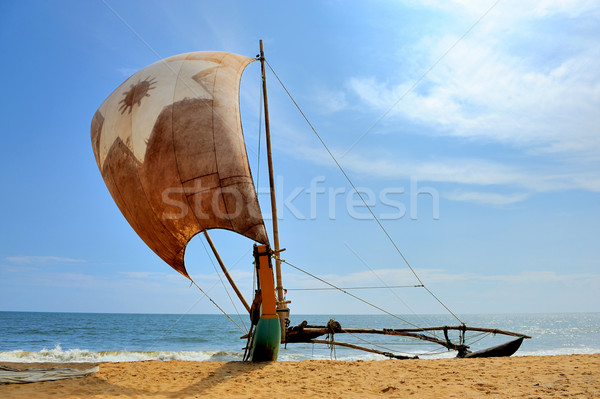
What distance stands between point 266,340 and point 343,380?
255 cm

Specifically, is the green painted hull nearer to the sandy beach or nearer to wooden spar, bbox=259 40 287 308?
the sandy beach

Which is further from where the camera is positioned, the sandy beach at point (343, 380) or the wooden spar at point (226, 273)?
the wooden spar at point (226, 273)

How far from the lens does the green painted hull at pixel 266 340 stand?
9.85 m

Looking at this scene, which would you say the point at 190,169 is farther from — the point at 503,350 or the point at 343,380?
the point at 503,350

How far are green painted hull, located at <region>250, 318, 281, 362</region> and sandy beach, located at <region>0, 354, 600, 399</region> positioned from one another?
14.2 inches

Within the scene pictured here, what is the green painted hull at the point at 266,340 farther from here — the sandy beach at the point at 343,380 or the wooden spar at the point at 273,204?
the wooden spar at the point at 273,204

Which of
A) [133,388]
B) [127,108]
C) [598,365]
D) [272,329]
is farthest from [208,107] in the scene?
[598,365]

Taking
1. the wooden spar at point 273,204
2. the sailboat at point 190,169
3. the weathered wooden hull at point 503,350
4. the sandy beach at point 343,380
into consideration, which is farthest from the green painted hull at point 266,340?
the weathered wooden hull at point 503,350

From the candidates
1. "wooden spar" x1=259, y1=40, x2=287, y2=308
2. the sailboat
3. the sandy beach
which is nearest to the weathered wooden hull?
the sailboat

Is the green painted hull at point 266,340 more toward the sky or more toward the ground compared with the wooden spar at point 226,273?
more toward the ground

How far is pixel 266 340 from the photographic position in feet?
32.4

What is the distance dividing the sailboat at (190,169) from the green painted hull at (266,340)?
0.08 ft

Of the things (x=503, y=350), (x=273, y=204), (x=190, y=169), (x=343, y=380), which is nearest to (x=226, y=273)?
(x=273, y=204)

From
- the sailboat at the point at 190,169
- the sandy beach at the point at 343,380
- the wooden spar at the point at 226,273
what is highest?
the sailboat at the point at 190,169
